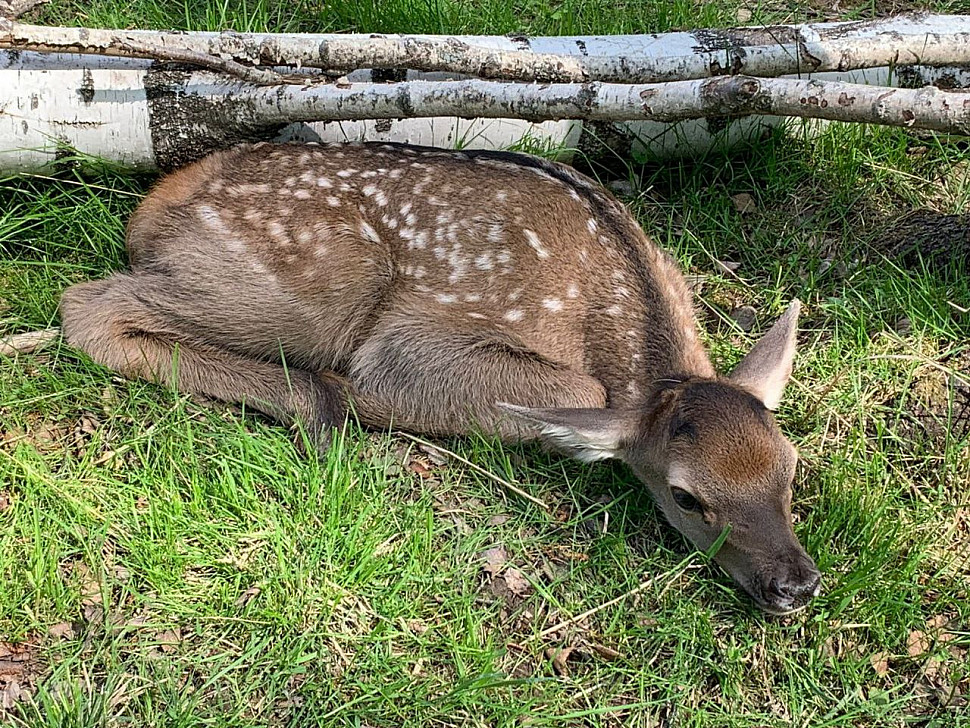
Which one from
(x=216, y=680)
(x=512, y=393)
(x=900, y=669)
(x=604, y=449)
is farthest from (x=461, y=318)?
(x=900, y=669)

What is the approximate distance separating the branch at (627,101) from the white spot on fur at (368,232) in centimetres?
45

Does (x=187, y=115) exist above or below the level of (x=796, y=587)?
above

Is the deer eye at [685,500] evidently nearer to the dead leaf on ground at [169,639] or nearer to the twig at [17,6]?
the dead leaf on ground at [169,639]

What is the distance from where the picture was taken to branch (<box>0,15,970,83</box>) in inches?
164

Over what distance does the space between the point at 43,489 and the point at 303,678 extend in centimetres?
118

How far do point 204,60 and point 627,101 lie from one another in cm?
169

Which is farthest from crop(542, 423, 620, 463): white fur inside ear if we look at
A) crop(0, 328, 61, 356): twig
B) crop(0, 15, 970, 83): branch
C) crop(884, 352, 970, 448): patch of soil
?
crop(0, 328, 61, 356): twig

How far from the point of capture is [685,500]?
12.2 ft

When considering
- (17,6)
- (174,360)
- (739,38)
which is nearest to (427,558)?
(174,360)

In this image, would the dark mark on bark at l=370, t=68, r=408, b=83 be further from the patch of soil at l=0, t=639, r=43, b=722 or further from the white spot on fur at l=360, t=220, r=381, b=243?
the patch of soil at l=0, t=639, r=43, b=722

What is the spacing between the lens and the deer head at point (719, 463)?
3.49 m

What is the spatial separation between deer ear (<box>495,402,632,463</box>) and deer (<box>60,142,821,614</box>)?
5.8 inches

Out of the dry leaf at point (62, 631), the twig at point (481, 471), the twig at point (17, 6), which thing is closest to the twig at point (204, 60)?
the twig at point (481, 471)

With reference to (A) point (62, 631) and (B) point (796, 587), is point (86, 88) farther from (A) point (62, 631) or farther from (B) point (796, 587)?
(B) point (796, 587)
